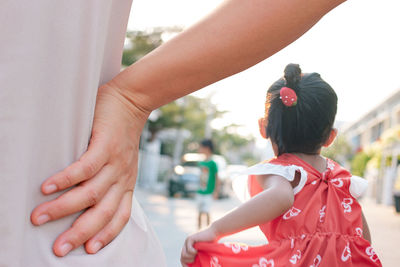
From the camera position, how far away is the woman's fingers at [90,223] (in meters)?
0.80

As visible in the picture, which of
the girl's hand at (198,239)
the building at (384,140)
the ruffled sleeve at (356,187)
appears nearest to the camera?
the girl's hand at (198,239)

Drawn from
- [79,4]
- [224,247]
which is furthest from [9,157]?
[224,247]

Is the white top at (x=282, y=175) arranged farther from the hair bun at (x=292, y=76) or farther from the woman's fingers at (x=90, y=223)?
the woman's fingers at (x=90, y=223)

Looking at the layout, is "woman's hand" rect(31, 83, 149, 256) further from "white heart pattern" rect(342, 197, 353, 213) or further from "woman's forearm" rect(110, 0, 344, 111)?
"white heart pattern" rect(342, 197, 353, 213)

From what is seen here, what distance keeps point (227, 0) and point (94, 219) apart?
50 centimetres

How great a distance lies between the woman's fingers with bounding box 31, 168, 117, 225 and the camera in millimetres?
781

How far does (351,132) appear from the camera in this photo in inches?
1978

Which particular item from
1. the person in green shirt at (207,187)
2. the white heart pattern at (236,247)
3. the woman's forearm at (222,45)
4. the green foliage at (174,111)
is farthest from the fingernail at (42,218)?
the person in green shirt at (207,187)

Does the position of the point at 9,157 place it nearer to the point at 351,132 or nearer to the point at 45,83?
the point at 45,83

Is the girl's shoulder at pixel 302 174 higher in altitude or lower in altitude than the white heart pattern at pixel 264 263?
higher

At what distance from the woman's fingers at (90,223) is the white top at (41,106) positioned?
0.02m

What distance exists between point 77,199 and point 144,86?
275mm

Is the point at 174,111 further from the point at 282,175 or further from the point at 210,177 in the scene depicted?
the point at 282,175

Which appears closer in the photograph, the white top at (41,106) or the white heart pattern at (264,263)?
the white top at (41,106)
